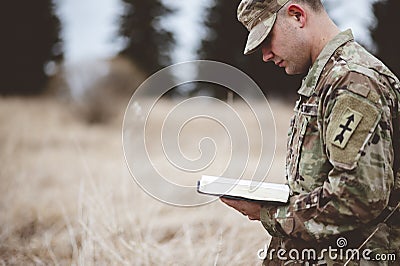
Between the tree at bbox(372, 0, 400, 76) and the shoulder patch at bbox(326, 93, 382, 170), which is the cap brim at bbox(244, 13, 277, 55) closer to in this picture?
the shoulder patch at bbox(326, 93, 382, 170)

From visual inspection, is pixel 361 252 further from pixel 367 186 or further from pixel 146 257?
pixel 146 257

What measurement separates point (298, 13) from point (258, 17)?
0.13 meters

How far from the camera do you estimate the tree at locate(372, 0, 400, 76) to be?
35.8 ft

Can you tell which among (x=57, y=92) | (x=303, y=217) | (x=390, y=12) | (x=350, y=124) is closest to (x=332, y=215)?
(x=303, y=217)

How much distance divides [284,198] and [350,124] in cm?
31

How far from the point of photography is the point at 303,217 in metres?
1.44

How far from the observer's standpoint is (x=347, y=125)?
131 cm

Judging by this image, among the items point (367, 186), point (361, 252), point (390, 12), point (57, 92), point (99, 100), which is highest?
point (367, 186)

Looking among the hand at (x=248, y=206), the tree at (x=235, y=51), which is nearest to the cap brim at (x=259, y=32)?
the hand at (x=248, y=206)
